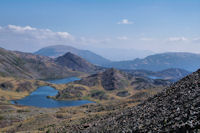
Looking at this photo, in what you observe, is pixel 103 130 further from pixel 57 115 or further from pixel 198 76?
pixel 57 115

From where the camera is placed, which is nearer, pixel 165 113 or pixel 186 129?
pixel 186 129

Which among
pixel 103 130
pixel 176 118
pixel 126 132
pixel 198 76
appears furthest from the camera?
pixel 198 76

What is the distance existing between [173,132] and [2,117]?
10092 centimetres

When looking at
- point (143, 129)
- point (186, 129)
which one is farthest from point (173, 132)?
point (143, 129)

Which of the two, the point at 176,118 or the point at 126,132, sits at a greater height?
the point at 176,118

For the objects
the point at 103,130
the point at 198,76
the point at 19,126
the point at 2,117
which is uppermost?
the point at 198,76

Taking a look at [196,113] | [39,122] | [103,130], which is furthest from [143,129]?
[39,122]

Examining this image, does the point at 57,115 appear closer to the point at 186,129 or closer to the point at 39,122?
the point at 39,122

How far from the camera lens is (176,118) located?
19.9 m

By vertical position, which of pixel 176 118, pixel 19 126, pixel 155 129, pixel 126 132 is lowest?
pixel 19 126

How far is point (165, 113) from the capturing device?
948 inches

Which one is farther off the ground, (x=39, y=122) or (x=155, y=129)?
(x=155, y=129)

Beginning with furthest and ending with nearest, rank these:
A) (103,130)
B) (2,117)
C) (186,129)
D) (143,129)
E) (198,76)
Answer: (2,117)
(198,76)
(103,130)
(143,129)
(186,129)

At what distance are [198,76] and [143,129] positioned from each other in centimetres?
1934
